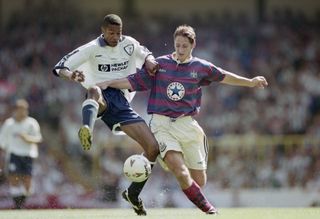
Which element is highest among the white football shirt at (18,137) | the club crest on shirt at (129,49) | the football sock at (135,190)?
the club crest on shirt at (129,49)

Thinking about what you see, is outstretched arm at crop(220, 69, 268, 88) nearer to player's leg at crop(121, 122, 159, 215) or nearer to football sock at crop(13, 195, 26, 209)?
player's leg at crop(121, 122, 159, 215)

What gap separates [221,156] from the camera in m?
22.6

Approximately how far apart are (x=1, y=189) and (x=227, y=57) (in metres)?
8.60

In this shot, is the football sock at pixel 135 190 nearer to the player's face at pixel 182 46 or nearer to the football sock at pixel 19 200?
the player's face at pixel 182 46

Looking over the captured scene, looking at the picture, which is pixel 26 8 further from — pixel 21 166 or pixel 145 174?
pixel 145 174

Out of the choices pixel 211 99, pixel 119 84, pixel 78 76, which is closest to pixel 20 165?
pixel 119 84

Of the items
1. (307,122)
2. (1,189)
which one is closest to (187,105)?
(1,189)

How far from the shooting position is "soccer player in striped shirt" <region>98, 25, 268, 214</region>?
460 inches

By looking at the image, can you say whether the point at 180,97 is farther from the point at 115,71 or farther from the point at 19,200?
the point at 19,200

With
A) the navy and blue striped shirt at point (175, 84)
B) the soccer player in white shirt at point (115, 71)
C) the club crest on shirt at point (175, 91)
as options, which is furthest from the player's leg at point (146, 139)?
the club crest on shirt at point (175, 91)

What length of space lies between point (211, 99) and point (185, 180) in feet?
44.0

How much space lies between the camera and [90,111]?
447 inches

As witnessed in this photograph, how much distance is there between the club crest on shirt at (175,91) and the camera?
463 inches

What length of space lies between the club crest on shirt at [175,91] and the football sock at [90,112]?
0.89 metres
